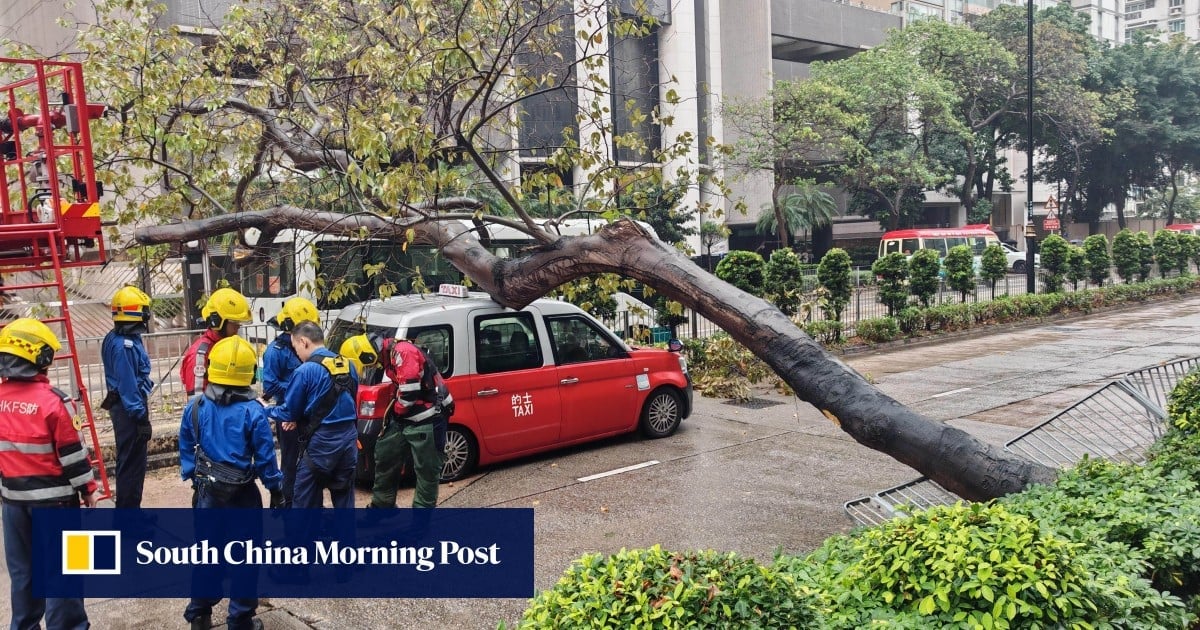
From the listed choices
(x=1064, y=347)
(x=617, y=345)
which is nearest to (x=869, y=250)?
(x=1064, y=347)

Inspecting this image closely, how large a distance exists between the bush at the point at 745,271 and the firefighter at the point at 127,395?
10.6 metres

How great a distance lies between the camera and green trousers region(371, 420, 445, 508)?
21.2 feet

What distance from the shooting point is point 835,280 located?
57.8ft

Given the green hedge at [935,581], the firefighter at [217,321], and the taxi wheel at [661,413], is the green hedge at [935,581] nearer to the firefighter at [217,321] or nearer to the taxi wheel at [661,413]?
the firefighter at [217,321]

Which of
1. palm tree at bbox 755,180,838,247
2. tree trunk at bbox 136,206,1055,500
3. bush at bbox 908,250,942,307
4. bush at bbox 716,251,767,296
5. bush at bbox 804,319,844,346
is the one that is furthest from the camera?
palm tree at bbox 755,180,838,247

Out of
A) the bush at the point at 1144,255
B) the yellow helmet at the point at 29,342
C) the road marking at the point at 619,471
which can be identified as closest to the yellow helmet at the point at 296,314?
the yellow helmet at the point at 29,342

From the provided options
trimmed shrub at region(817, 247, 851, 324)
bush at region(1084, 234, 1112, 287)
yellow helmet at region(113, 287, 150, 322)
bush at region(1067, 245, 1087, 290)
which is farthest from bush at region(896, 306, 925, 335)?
yellow helmet at region(113, 287, 150, 322)

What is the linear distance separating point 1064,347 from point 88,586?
17.3m

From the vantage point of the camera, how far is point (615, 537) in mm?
6664

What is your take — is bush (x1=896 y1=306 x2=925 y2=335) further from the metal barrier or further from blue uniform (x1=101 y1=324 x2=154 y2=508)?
blue uniform (x1=101 y1=324 x2=154 y2=508)

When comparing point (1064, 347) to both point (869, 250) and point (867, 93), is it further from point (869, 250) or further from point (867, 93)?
point (869, 250)

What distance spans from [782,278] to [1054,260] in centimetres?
1201

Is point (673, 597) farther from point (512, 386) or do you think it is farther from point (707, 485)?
point (512, 386)

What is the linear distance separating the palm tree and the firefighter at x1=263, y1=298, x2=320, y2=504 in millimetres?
31948
